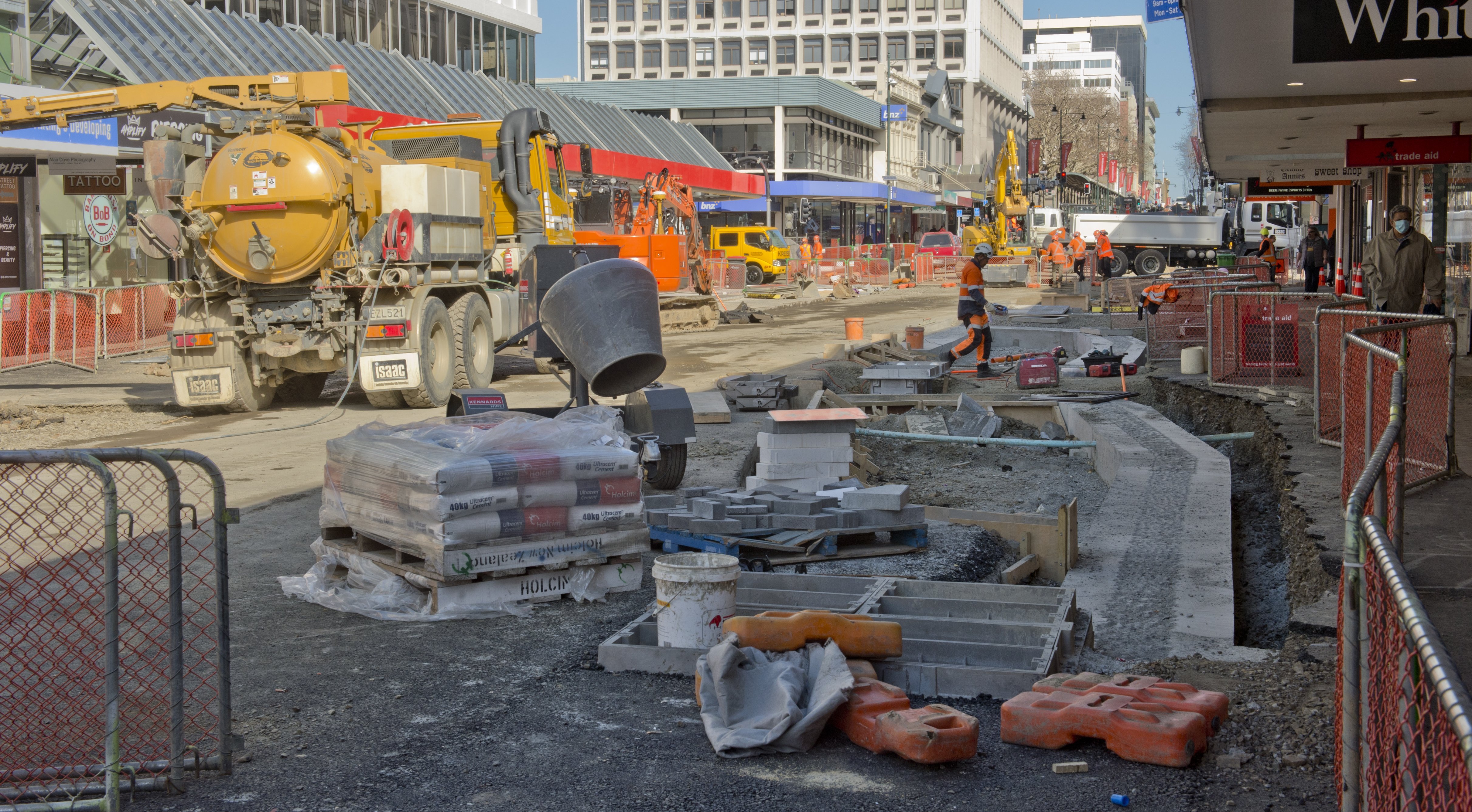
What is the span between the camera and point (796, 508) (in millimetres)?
7910

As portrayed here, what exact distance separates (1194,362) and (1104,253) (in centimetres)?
2567

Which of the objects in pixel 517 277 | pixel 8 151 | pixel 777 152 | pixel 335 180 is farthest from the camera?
pixel 777 152

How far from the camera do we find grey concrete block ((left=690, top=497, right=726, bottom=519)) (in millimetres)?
7586

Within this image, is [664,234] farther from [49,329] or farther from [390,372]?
[390,372]

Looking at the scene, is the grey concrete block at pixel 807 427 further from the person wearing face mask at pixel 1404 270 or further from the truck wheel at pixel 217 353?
the person wearing face mask at pixel 1404 270

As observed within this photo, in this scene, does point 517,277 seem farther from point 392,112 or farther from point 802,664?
point 392,112

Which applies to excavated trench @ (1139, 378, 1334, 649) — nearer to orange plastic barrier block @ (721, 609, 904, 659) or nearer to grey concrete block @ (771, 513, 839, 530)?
grey concrete block @ (771, 513, 839, 530)

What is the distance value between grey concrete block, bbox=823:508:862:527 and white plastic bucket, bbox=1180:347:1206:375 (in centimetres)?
1034

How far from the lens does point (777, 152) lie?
75438 mm

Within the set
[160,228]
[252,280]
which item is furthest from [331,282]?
[160,228]

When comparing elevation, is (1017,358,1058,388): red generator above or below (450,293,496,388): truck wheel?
below

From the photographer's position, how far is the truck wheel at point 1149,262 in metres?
46.9

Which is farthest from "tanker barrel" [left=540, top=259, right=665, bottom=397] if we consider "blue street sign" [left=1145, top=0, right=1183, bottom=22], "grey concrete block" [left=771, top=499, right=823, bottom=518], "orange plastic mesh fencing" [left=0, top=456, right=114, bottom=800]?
"blue street sign" [left=1145, top=0, right=1183, bottom=22]

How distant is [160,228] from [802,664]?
35.3ft
